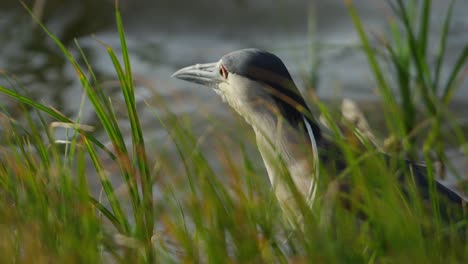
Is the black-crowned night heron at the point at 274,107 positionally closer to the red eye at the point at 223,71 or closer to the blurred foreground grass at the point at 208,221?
the red eye at the point at 223,71

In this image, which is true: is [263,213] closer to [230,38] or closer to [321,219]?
[321,219]

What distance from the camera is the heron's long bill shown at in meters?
4.15

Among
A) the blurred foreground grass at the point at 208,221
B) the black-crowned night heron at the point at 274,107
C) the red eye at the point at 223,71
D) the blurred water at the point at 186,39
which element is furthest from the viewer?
the blurred water at the point at 186,39

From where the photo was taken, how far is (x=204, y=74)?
13.7 feet

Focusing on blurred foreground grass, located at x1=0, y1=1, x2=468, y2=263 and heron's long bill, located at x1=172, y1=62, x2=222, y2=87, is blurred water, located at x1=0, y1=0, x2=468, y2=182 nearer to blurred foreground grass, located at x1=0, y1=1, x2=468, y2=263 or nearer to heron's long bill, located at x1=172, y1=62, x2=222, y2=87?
heron's long bill, located at x1=172, y1=62, x2=222, y2=87

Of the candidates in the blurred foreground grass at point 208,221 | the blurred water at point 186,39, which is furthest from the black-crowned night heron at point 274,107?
the blurred water at point 186,39

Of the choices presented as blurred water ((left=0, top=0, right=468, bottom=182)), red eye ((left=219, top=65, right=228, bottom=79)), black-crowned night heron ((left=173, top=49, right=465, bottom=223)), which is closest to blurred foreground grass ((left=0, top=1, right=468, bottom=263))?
black-crowned night heron ((left=173, top=49, right=465, bottom=223))

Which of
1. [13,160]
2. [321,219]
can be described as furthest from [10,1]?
[321,219]

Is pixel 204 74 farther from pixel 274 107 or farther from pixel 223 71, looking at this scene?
pixel 274 107

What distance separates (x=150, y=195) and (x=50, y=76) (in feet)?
11.1

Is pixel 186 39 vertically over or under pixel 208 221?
under

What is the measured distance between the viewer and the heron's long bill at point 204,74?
4.15 metres

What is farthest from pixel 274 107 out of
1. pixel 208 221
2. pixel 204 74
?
pixel 208 221

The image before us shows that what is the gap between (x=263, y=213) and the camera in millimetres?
2500
